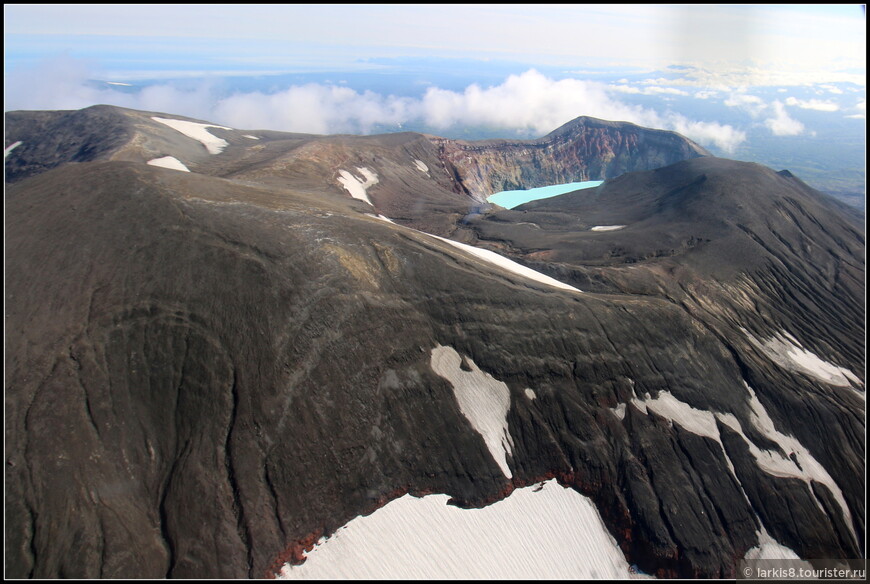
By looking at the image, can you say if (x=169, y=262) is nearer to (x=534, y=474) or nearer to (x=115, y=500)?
(x=115, y=500)

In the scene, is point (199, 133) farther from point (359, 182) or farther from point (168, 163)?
point (359, 182)

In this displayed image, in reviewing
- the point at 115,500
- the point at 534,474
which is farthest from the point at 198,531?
the point at 534,474

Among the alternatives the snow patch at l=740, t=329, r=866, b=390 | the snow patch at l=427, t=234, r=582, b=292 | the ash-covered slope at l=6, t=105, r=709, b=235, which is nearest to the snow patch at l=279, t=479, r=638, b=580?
the snow patch at l=427, t=234, r=582, b=292

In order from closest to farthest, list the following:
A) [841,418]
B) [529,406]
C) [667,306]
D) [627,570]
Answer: [627,570] → [529,406] → [841,418] → [667,306]

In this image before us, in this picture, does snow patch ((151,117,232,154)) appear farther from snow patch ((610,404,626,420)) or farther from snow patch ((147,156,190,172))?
snow patch ((610,404,626,420))

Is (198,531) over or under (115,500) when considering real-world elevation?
under
